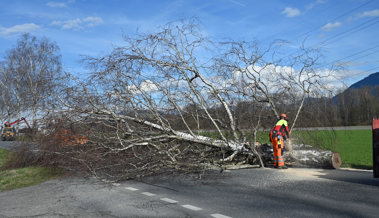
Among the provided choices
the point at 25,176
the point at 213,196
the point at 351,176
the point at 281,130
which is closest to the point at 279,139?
the point at 281,130

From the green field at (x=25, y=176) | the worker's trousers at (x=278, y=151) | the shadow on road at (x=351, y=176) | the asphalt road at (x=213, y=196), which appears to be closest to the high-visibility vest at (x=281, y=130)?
the worker's trousers at (x=278, y=151)

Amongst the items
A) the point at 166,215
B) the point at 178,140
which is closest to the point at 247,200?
the point at 166,215

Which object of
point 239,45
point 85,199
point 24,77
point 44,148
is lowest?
point 85,199

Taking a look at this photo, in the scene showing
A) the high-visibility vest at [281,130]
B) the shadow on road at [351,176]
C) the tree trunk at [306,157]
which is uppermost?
the high-visibility vest at [281,130]

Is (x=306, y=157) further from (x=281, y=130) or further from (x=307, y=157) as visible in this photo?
(x=281, y=130)

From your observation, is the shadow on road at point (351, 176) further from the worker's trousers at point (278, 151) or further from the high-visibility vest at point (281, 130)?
the high-visibility vest at point (281, 130)

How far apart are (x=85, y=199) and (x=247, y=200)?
10.6 feet

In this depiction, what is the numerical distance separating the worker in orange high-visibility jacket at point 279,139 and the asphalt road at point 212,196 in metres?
0.47

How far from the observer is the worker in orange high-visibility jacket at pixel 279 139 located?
9.71 m

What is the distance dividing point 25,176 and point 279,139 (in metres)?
7.93

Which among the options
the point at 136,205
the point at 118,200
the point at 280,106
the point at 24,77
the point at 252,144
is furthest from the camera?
the point at 24,77

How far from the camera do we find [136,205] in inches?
248

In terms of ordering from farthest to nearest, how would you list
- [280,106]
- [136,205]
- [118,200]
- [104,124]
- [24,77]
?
[24,77] → [280,106] → [104,124] → [118,200] → [136,205]

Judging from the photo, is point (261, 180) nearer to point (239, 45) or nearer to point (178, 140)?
point (178, 140)
